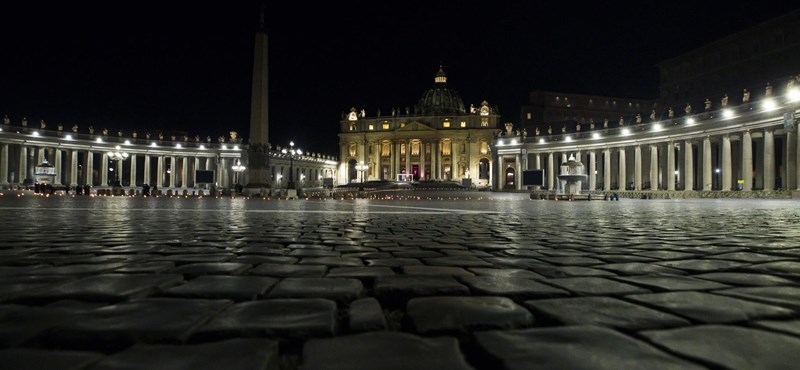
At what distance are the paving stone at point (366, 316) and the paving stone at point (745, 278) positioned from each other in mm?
2686

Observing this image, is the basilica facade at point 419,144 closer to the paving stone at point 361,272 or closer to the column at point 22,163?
the column at point 22,163

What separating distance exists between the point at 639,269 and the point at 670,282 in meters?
0.77

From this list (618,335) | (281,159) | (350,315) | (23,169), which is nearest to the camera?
(618,335)

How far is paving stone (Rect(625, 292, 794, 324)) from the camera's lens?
103 inches

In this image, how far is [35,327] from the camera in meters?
2.33

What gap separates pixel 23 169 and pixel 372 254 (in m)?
81.7

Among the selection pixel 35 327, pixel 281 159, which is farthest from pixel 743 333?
pixel 281 159

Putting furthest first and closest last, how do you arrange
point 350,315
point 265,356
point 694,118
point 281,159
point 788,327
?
point 281,159
point 694,118
point 350,315
point 788,327
point 265,356

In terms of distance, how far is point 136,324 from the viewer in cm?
238

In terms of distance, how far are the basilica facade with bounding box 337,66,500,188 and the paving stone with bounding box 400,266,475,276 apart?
131 m

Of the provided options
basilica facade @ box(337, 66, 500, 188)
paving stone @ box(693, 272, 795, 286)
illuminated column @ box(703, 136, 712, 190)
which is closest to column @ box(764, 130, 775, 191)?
illuminated column @ box(703, 136, 712, 190)

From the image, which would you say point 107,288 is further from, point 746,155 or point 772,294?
point 746,155

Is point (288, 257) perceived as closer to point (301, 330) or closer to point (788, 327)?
point (301, 330)

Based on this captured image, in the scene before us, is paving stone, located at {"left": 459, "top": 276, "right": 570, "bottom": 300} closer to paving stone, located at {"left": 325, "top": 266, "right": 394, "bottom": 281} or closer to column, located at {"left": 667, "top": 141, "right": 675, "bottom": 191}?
paving stone, located at {"left": 325, "top": 266, "right": 394, "bottom": 281}
